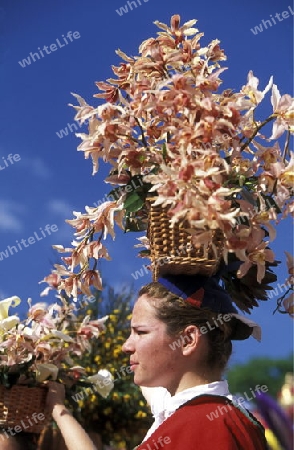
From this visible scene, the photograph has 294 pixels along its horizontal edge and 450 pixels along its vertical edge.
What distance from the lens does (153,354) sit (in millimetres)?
1755

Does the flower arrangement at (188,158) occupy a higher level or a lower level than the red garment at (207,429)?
higher

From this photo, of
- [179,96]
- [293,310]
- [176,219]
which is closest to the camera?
[176,219]

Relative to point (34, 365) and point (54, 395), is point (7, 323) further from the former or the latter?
point (54, 395)

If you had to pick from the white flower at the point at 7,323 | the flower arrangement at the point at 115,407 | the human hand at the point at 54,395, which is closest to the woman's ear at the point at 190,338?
the human hand at the point at 54,395

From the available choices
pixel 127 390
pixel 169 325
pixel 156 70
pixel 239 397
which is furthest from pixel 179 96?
pixel 127 390

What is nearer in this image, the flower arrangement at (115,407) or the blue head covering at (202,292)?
the blue head covering at (202,292)

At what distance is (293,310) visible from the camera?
6.31 feet

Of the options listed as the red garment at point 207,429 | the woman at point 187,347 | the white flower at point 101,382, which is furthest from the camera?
the white flower at point 101,382

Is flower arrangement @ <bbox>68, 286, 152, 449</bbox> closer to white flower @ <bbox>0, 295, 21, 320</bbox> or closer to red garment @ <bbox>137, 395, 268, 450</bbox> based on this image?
white flower @ <bbox>0, 295, 21, 320</bbox>

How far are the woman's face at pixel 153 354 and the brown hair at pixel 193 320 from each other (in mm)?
22

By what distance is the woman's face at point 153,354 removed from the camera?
1.74m

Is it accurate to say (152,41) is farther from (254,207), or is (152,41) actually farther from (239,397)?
(239,397)

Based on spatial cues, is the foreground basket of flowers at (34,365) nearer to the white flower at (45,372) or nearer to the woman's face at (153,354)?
the white flower at (45,372)

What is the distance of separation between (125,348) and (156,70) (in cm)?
72
